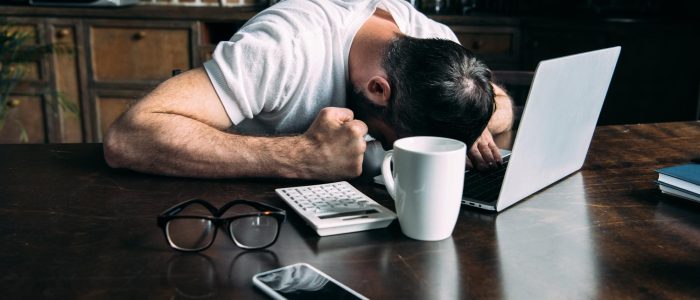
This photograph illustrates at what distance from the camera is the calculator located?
84cm

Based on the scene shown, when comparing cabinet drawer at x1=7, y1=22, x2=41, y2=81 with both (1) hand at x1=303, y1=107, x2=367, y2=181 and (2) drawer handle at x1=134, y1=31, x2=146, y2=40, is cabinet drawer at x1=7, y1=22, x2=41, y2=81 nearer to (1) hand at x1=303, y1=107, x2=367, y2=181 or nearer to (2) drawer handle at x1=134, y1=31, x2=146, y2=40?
(2) drawer handle at x1=134, y1=31, x2=146, y2=40

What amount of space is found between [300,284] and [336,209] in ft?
0.69

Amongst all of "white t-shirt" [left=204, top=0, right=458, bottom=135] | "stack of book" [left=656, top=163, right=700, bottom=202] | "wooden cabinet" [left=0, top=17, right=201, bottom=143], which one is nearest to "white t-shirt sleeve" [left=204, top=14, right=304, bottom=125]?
"white t-shirt" [left=204, top=0, right=458, bottom=135]

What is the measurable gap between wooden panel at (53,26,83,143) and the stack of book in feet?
8.91

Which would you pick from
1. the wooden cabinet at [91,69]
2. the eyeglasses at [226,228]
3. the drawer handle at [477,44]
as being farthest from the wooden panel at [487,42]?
the eyeglasses at [226,228]

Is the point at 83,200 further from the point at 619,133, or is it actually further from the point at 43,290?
the point at 619,133

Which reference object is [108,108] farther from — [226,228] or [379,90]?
[226,228]

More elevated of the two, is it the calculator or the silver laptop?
the silver laptop

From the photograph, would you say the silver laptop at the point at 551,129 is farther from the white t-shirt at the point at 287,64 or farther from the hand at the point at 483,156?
the white t-shirt at the point at 287,64

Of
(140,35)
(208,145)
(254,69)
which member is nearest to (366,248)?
(208,145)

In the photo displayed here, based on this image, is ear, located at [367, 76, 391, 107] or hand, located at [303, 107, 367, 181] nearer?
hand, located at [303, 107, 367, 181]

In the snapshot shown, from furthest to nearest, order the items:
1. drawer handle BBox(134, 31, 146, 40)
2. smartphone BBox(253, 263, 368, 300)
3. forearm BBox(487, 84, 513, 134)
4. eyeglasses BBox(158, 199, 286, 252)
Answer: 1. drawer handle BBox(134, 31, 146, 40)
2. forearm BBox(487, 84, 513, 134)
3. eyeglasses BBox(158, 199, 286, 252)
4. smartphone BBox(253, 263, 368, 300)

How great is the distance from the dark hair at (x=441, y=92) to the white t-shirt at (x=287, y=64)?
7.6 inches

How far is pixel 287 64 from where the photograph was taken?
1.26 metres
